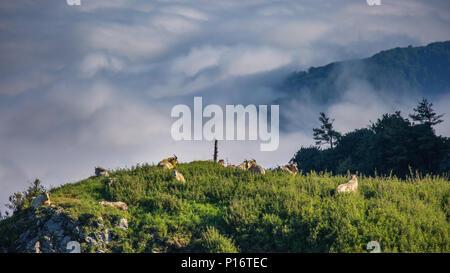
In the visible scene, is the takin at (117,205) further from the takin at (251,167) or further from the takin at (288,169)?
the takin at (288,169)

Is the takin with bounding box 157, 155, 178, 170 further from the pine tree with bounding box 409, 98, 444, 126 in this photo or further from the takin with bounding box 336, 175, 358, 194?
the pine tree with bounding box 409, 98, 444, 126

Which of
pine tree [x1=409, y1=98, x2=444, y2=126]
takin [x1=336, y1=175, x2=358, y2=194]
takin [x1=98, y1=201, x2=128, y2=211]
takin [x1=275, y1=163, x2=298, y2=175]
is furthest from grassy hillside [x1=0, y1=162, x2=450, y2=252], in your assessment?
pine tree [x1=409, y1=98, x2=444, y2=126]

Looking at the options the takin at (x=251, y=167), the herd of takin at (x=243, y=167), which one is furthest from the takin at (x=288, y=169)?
the takin at (x=251, y=167)

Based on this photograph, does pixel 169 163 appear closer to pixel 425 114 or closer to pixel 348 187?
pixel 348 187

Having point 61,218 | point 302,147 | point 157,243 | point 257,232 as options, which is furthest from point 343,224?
point 302,147

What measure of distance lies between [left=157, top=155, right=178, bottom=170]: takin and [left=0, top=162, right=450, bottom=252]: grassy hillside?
2.94 m

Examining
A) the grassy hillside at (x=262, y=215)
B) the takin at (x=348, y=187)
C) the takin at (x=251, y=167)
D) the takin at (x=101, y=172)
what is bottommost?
the grassy hillside at (x=262, y=215)

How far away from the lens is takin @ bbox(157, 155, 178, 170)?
76.3ft

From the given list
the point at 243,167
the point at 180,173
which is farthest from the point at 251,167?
the point at 180,173

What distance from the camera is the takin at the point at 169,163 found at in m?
23.2

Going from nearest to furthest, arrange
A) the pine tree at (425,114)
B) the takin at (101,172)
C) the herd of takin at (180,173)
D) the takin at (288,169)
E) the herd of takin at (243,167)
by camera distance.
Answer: the herd of takin at (180,173) < the herd of takin at (243,167) < the takin at (101,172) < the takin at (288,169) < the pine tree at (425,114)

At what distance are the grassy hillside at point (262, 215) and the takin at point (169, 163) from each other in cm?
294

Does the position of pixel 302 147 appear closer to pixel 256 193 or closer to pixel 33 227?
pixel 256 193

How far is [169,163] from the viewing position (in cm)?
2388
